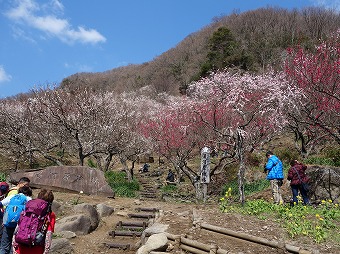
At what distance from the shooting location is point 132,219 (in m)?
11.8

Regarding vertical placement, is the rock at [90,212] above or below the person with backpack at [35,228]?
below

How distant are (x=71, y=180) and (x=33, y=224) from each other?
983 cm

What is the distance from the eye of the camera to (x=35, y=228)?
4.70 metres

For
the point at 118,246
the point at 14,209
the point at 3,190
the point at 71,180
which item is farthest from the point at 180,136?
the point at 14,209

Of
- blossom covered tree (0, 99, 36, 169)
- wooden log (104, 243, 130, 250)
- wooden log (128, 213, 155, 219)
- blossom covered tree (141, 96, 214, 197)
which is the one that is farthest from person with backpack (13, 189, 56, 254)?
blossom covered tree (0, 99, 36, 169)

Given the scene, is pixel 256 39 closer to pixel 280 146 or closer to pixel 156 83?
pixel 156 83

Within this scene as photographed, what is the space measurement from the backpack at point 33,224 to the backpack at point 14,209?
3.31 ft

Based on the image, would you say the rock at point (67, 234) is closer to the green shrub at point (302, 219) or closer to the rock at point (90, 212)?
the rock at point (90, 212)

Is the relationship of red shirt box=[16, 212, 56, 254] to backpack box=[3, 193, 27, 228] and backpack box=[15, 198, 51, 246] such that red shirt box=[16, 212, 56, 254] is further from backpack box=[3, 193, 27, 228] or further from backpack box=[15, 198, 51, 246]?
backpack box=[3, 193, 27, 228]

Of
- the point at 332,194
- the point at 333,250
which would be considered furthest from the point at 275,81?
the point at 333,250

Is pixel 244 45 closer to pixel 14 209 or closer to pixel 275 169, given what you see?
pixel 275 169

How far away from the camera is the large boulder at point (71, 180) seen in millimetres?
14047

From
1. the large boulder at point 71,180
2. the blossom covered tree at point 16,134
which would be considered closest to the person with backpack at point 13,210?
the large boulder at point 71,180

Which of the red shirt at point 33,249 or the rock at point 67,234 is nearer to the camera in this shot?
the red shirt at point 33,249
